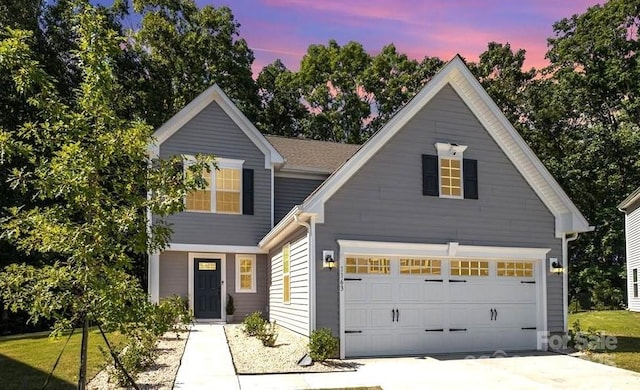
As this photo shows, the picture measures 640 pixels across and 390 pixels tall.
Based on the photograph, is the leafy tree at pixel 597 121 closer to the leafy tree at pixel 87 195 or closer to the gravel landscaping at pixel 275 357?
the gravel landscaping at pixel 275 357

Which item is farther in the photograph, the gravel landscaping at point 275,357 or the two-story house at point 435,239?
the two-story house at point 435,239

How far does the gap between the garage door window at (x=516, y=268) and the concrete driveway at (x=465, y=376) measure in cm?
255

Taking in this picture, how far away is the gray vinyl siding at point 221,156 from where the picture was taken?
18.2 m

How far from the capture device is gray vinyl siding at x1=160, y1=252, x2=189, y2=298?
18078 millimetres

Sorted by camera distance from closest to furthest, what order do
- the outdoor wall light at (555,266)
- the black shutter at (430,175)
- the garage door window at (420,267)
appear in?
1. the garage door window at (420,267)
2. the black shutter at (430,175)
3. the outdoor wall light at (555,266)

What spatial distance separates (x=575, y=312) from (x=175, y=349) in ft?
68.1

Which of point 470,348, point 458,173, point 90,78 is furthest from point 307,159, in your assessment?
point 90,78

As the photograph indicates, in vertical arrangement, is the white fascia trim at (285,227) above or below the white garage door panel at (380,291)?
above

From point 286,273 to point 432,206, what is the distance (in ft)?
14.0

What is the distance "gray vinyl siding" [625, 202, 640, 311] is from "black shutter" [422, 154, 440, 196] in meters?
19.5

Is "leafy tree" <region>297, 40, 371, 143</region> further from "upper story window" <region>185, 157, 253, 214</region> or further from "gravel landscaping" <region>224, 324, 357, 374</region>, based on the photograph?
"gravel landscaping" <region>224, 324, 357, 374</region>

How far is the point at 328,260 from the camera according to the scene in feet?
40.7

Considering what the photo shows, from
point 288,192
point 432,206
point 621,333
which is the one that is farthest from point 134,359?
point 621,333

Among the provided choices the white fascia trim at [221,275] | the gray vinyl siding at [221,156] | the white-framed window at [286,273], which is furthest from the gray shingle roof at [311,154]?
the white-framed window at [286,273]
